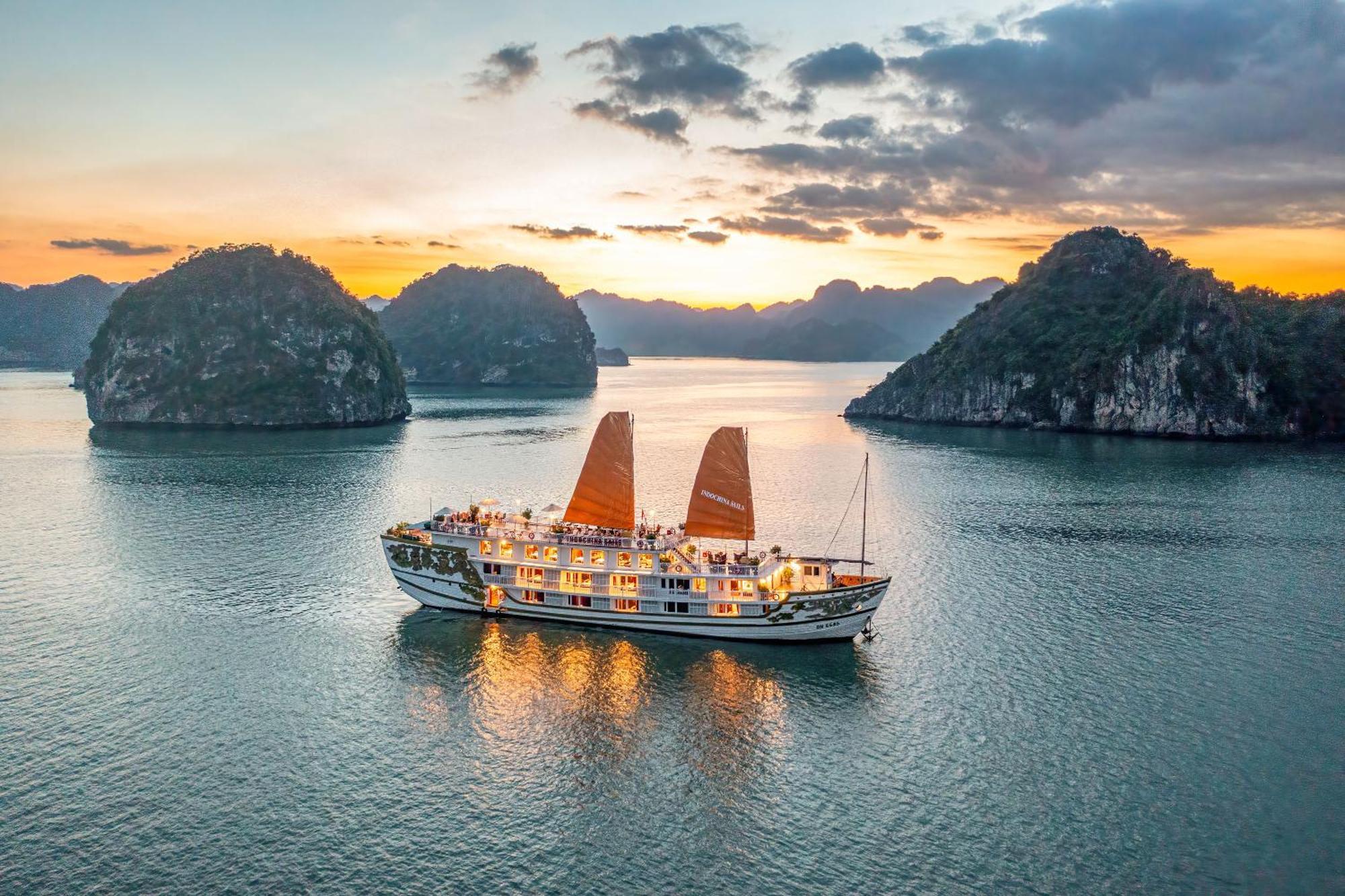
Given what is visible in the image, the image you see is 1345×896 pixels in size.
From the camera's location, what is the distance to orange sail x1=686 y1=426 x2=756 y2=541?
188 ft

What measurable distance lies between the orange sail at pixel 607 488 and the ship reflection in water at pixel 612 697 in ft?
25.9

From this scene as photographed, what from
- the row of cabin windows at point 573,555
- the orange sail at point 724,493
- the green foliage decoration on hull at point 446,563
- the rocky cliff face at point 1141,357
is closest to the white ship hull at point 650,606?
the green foliage decoration on hull at point 446,563

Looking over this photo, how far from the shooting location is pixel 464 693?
155 ft

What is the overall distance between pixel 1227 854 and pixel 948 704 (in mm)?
14949

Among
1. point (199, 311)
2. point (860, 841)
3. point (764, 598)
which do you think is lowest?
point (860, 841)

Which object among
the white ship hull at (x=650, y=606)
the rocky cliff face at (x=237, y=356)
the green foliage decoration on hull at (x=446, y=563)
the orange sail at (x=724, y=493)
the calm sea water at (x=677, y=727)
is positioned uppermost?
the rocky cliff face at (x=237, y=356)

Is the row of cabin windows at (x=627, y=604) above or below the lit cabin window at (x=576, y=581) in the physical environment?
below

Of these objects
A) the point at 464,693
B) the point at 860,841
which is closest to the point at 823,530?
the point at 464,693

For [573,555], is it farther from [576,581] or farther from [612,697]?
[612,697]

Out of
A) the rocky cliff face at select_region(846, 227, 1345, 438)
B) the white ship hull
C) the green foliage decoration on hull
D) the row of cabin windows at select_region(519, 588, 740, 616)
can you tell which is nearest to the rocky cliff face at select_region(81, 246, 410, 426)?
the green foliage decoration on hull

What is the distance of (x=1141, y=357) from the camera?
16100 centimetres

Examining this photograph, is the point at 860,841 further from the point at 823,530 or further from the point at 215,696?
the point at 823,530

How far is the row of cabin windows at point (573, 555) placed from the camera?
186ft

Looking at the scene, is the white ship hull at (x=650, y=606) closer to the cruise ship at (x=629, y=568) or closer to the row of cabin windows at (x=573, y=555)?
the cruise ship at (x=629, y=568)
